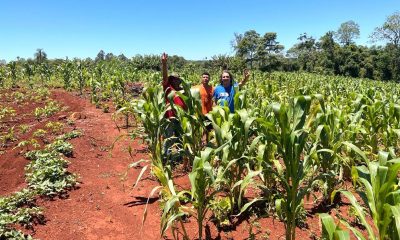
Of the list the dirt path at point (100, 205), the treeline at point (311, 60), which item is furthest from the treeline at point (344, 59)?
the dirt path at point (100, 205)

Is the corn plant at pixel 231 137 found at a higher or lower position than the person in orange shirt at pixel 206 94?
lower

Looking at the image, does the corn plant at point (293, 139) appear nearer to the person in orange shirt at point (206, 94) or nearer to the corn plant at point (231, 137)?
the corn plant at point (231, 137)

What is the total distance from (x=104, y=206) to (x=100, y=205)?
5cm

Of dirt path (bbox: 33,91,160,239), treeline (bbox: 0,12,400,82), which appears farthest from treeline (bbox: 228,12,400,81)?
dirt path (bbox: 33,91,160,239)

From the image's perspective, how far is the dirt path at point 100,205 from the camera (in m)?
3.48

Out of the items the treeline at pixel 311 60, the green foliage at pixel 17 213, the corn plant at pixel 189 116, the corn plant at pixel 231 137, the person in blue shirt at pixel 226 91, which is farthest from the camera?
the treeline at pixel 311 60

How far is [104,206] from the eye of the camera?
13.3 feet

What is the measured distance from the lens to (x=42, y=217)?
367 centimetres

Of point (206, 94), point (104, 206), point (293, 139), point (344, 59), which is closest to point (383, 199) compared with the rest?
point (293, 139)

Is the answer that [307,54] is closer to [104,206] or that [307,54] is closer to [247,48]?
[247,48]

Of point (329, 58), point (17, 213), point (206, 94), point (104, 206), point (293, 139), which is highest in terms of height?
point (329, 58)

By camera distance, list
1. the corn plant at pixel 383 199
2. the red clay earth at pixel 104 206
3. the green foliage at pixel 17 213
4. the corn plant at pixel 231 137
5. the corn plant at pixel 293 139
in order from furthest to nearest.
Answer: the red clay earth at pixel 104 206, the corn plant at pixel 231 137, the green foliage at pixel 17 213, the corn plant at pixel 293 139, the corn plant at pixel 383 199

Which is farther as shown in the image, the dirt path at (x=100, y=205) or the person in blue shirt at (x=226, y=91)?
the person in blue shirt at (x=226, y=91)

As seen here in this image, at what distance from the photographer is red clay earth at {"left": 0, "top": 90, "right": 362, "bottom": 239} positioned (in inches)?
136
